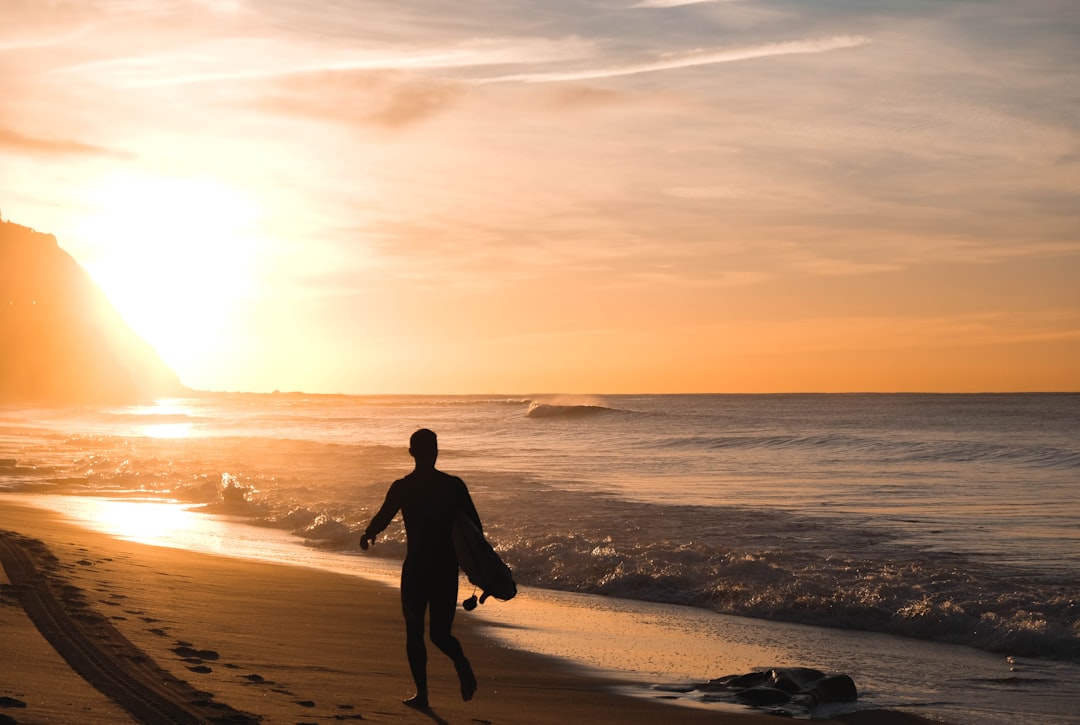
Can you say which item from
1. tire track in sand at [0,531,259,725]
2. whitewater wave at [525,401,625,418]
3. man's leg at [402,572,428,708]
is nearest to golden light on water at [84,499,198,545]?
tire track in sand at [0,531,259,725]

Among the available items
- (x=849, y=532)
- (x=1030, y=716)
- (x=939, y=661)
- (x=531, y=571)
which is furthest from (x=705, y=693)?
(x=849, y=532)

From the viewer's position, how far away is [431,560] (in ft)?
22.0

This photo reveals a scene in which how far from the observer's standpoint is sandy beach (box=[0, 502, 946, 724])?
19.4ft

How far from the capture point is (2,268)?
488 feet

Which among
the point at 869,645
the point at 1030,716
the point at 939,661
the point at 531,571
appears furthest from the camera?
the point at 531,571

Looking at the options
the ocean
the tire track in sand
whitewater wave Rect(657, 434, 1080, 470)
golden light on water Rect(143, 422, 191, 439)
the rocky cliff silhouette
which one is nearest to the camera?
the tire track in sand

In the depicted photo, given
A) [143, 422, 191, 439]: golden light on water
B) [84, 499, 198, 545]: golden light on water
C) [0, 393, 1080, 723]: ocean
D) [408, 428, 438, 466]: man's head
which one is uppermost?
[408, 428, 438, 466]: man's head

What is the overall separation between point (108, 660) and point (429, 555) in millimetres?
2293

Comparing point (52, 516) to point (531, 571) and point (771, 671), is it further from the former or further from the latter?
point (771, 671)

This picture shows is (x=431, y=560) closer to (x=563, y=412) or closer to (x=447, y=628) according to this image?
(x=447, y=628)

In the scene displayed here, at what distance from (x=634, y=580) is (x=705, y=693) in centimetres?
555

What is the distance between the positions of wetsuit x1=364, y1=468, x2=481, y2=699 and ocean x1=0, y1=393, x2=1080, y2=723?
7.33ft

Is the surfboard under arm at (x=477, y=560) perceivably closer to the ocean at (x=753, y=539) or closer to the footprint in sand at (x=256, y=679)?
the footprint in sand at (x=256, y=679)

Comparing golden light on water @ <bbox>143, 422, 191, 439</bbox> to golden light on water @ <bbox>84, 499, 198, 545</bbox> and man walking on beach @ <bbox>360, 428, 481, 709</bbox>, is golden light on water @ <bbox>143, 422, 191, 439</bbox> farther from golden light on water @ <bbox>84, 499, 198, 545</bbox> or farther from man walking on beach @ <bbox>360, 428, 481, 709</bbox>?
man walking on beach @ <bbox>360, 428, 481, 709</bbox>
